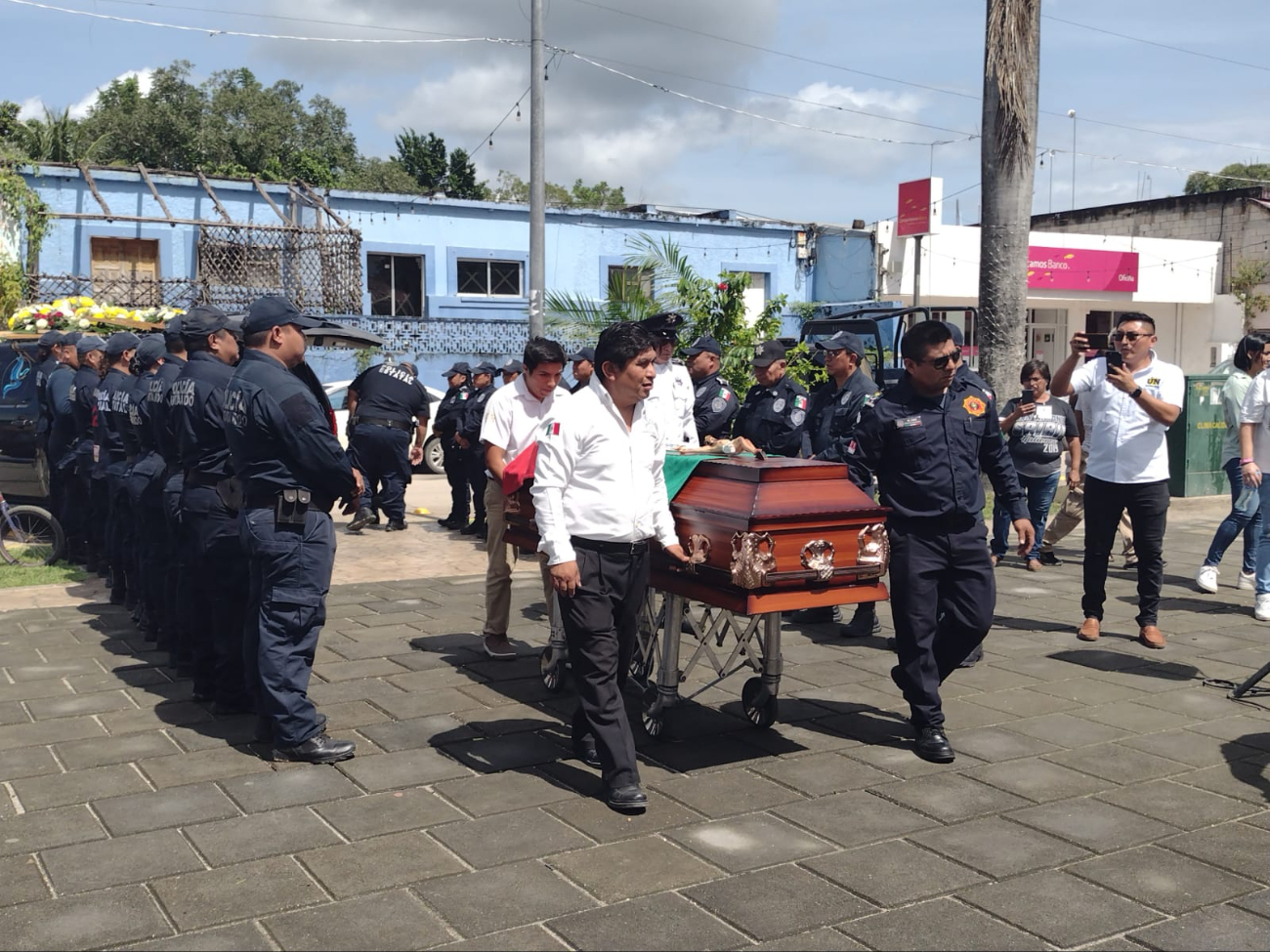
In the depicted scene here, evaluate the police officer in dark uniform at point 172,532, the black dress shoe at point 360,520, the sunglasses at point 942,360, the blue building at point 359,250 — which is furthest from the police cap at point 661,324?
the blue building at point 359,250

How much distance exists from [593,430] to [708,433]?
12.2 ft

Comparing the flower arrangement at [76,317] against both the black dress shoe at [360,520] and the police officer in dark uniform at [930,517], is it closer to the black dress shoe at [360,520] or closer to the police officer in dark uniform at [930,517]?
the black dress shoe at [360,520]

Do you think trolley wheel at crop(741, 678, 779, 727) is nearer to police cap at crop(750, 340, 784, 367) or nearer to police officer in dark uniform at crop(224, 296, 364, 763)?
police officer in dark uniform at crop(224, 296, 364, 763)

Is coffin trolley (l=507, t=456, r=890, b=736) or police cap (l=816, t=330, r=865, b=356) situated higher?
police cap (l=816, t=330, r=865, b=356)

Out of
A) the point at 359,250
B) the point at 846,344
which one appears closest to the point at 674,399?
the point at 846,344

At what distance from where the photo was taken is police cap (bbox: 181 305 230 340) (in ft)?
20.5

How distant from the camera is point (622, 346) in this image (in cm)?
487

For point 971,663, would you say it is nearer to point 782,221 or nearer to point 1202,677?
point 1202,677

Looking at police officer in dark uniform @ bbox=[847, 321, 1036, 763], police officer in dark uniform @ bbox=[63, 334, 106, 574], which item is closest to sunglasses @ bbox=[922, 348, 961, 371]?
police officer in dark uniform @ bbox=[847, 321, 1036, 763]

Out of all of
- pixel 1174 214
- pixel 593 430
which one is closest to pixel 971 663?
pixel 593 430

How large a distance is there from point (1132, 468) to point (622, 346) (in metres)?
4.01

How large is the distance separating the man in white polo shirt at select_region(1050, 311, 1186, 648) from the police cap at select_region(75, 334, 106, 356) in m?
6.87

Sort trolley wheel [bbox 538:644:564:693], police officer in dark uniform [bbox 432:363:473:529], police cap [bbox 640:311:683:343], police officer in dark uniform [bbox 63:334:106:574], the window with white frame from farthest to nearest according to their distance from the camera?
the window with white frame, police officer in dark uniform [bbox 432:363:473:529], police officer in dark uniform [bbox 63:334:106:574], trolley wheel [bbox 538:644:564:693], police cap [bbox 640:311:683:343]

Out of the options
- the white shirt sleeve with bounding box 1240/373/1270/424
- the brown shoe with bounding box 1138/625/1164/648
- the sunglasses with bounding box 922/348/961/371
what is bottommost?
the brown shoe with bounding box 1138/625/1164/648
